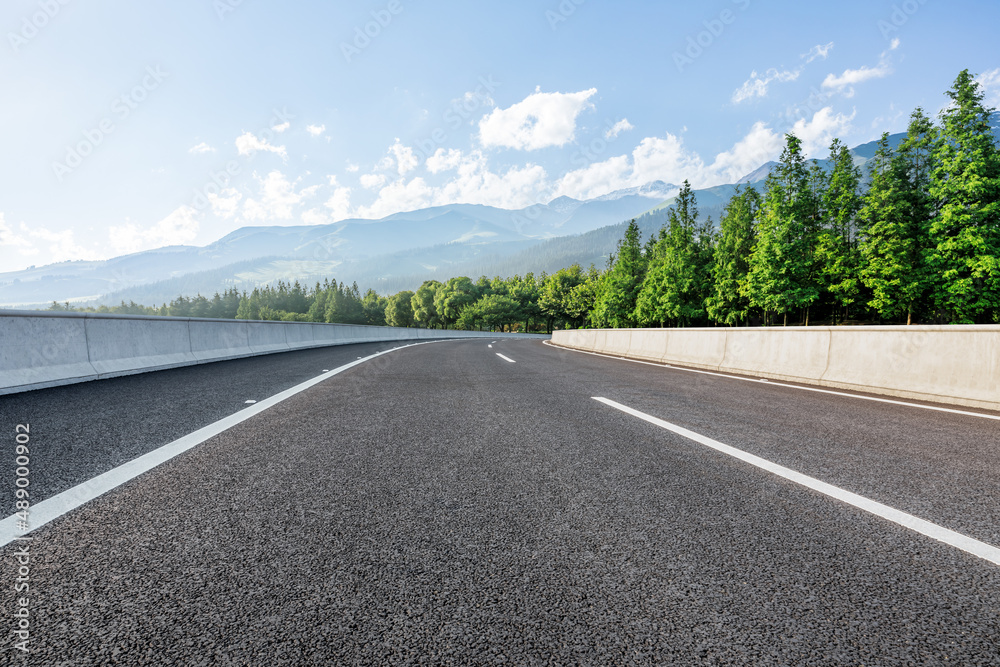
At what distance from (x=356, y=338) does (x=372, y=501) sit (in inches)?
1037

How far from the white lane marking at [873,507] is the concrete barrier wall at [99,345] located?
8498 mm

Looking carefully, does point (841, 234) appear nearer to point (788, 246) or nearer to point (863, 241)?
point (863, 241)

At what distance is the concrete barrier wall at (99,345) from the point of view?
6.59 metres

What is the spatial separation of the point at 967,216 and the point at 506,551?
50654 millimetres

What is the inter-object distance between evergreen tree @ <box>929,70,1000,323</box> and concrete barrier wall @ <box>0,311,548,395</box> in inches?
1895

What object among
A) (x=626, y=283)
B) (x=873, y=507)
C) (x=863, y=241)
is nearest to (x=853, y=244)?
(x=863, y=241)

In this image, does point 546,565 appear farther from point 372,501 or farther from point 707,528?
point 372,501

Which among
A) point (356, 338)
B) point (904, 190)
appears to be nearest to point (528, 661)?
point (356, 338)

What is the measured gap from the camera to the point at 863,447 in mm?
4137

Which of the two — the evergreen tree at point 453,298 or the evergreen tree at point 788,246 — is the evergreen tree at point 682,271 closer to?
the evergreen tree at point 788,246

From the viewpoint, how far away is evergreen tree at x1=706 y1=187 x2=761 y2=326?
2121 inches

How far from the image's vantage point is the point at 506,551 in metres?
2.18

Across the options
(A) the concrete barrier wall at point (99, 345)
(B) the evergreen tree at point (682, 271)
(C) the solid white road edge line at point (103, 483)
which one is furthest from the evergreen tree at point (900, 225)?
(C) the solid white road edge line at point (103, 483)

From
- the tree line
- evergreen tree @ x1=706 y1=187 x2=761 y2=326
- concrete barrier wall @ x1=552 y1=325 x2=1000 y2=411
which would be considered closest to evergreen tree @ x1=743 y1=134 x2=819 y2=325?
the tree line
